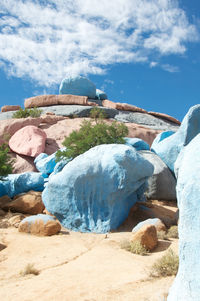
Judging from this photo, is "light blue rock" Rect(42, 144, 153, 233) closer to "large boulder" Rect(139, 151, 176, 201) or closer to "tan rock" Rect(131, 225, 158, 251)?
"tan rock" Rect(131, 225, 158, 251)

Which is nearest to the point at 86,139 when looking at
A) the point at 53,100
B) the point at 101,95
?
the point at 53,100

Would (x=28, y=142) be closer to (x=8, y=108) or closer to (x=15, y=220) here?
(x=15, y=220)

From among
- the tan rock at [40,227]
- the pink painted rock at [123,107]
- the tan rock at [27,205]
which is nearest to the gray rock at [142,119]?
the pink painted rock at [123,107]

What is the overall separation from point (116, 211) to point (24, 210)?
4.33 m

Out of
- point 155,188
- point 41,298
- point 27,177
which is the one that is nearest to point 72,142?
point 27,177

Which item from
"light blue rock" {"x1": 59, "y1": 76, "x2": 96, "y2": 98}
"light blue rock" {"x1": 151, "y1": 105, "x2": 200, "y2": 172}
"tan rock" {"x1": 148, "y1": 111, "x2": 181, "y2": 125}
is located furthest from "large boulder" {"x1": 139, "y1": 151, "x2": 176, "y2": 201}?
"light blue rock" {"x1": 59, "y1": 76, "x2": 96, "y2": 98}

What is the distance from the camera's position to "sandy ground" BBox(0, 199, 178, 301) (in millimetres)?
4035

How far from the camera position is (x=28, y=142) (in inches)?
792

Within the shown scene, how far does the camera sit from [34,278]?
500 centimetres

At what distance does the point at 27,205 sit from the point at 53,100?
72.4 ft

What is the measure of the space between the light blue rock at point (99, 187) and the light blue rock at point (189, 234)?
6.09 m

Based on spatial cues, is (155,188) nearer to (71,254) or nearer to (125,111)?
(71,254)

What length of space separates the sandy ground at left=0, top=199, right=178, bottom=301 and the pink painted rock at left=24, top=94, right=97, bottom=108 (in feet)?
78.1

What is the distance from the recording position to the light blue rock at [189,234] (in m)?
2.57
